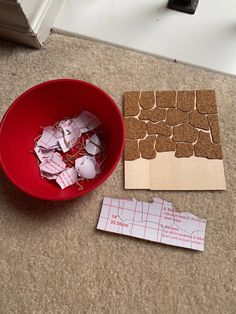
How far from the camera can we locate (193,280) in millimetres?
759

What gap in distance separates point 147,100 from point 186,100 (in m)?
0.09

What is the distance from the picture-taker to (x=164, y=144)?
843 mm

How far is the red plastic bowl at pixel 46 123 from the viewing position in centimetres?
76

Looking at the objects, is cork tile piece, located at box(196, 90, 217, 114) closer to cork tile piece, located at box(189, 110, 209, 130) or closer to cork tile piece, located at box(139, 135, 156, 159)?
cork tile piece, located at box(189, 110, 209, 130)

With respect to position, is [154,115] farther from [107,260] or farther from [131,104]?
[107,260]

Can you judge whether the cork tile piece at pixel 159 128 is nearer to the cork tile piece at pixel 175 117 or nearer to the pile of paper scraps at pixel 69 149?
the cork tile piece at pixel 175 117

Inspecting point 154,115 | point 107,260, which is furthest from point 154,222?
point 154,115

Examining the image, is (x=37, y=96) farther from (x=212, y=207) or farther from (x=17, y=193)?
(x=212, y=207)

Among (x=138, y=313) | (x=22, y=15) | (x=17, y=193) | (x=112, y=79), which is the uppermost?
(x=22, y=15)

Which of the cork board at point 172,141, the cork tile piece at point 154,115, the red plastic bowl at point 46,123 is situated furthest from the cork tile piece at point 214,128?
the red plastic bowl at point 46,123

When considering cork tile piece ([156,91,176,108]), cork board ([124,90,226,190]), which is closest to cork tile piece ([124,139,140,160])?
cork board ([124,90,226,190])

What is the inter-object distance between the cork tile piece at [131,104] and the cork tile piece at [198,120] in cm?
13

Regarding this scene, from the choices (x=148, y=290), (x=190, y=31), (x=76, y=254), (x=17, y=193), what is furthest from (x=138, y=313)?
(x=190, y=31)

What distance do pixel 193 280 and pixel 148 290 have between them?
95 millimetres
